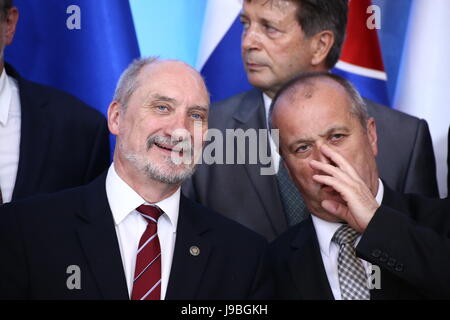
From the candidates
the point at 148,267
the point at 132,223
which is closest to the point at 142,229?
the point at 132,223

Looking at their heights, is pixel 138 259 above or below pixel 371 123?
below

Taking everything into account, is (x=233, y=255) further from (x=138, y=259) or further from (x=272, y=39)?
(x=272, y=39)

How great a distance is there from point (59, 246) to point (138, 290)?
0.98ft

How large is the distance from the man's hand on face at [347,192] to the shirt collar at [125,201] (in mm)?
518

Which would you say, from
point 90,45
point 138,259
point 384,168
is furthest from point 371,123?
point 90,45

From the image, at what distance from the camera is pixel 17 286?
8.93 feet

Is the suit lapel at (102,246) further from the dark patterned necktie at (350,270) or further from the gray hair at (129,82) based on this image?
the dark patterned necktie at (350,270)

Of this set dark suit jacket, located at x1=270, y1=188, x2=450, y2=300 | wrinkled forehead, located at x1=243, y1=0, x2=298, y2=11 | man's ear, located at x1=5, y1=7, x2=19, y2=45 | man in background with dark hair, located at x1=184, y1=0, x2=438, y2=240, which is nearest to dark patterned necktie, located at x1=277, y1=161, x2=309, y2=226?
man in background with dark hair, located at x1=184, y1=0, x2=438, y2=240

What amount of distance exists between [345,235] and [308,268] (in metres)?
0.18

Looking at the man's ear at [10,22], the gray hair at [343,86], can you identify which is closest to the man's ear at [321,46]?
the gray hair at [343,86]

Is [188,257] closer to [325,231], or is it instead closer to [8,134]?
[325,231]

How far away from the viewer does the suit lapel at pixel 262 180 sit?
3.69 metres

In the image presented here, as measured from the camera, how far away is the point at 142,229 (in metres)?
2.95
